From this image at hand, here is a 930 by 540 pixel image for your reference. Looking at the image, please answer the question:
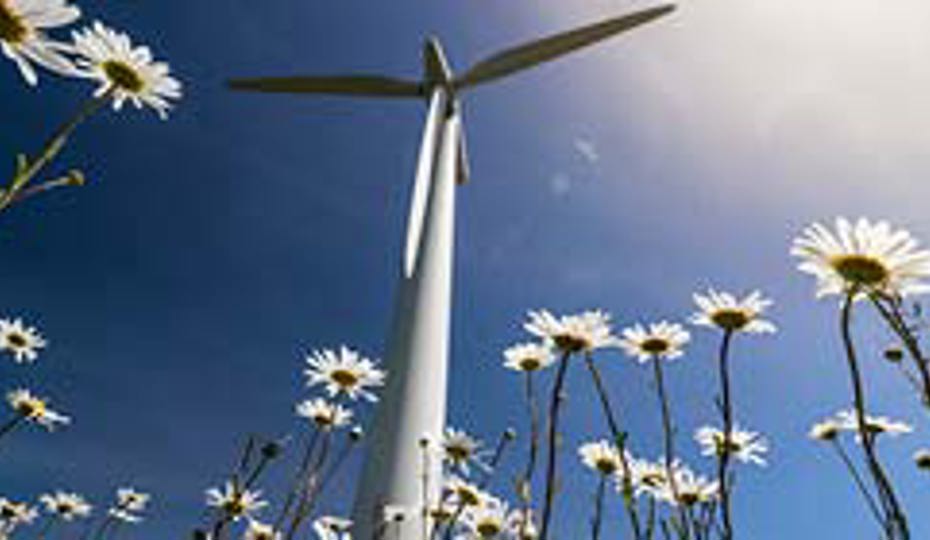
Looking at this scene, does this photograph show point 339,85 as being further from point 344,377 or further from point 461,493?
point 461,493

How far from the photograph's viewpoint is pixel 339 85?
23531 millimetres

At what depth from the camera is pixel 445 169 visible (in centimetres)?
1927

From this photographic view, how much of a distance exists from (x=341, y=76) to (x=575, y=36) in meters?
5.56

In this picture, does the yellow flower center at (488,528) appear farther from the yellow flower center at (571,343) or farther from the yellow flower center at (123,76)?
the yellow flower center at (123,76)

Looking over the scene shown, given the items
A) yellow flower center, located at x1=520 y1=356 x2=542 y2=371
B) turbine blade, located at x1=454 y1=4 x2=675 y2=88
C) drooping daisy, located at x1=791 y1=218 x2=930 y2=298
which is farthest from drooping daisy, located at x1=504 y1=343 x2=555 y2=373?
turbine blade, located at x1=454 y1=4 x2=675 y2=88

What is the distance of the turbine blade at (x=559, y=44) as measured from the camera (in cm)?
2125

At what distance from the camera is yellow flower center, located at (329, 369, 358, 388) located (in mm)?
7344

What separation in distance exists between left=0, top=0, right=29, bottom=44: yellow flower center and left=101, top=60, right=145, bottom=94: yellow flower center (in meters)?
1.37

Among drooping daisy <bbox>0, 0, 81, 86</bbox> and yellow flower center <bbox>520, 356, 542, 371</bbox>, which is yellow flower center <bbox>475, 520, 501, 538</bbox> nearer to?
yellow flower center <bbox>520, 356, 542, 371</bbox>

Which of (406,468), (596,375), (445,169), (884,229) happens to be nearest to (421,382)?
(406,468)

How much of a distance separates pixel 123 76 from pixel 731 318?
3.14m

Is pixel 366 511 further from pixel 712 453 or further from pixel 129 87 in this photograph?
pixel 129 87

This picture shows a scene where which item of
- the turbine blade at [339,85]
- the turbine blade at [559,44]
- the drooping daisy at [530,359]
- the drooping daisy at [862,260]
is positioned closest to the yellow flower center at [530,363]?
the drooping daisy at [530,359]

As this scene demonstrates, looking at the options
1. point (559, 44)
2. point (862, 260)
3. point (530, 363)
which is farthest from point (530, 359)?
point (559, 44)
